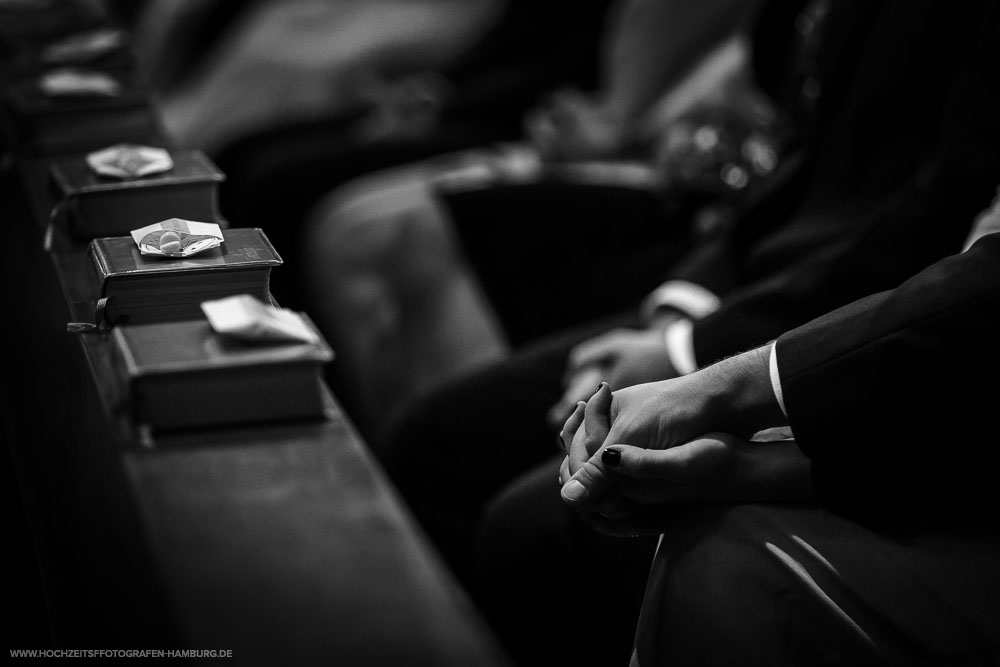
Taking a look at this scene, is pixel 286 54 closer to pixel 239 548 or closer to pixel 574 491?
pixel 574 491

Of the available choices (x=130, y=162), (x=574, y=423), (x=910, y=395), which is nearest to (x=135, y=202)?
(x=130, y=162)

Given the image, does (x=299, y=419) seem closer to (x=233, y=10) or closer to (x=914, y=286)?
(x=914, y=286)

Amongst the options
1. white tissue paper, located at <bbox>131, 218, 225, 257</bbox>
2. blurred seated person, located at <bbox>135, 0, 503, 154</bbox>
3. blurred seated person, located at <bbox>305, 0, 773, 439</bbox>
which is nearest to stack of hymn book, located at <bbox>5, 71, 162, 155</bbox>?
white tissue paper, located at <bbox>131, 218, 225, 257</bbox>

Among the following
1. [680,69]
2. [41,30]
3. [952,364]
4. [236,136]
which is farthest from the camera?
[236,136]

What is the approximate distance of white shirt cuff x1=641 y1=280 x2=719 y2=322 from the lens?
1.26 meters

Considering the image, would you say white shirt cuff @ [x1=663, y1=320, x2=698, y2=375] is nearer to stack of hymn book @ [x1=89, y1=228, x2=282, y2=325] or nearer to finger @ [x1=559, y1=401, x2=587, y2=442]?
finger @ [x1=559, y1=401, x2=587, y2=442]

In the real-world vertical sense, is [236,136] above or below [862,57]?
below

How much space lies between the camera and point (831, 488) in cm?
71

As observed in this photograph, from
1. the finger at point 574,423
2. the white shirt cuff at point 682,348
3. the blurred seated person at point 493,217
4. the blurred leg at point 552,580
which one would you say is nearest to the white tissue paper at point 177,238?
the finger at point 574,423

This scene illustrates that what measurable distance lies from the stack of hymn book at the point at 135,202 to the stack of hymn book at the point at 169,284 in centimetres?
13

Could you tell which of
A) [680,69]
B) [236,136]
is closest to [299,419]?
[680,69]

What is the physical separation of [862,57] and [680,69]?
82 cm

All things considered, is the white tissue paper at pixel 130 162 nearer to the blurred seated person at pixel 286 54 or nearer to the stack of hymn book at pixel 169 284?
the stack of hymn book at pixel 169 284

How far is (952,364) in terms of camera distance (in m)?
0.68
